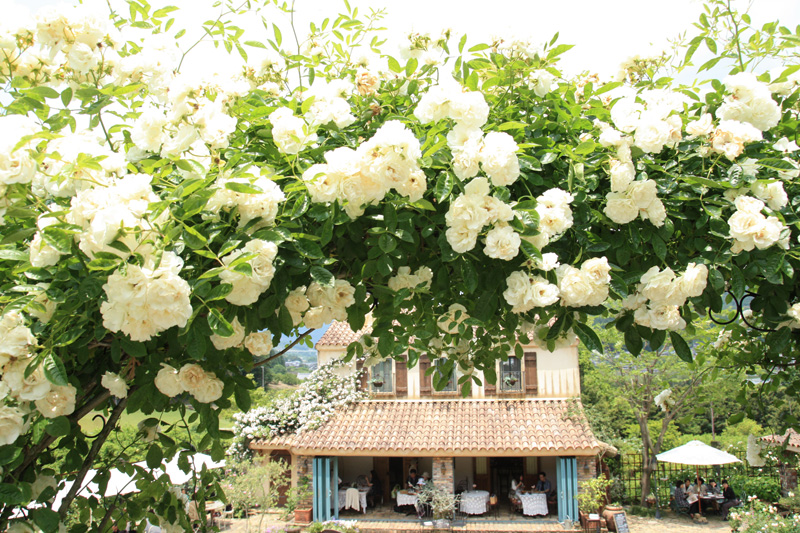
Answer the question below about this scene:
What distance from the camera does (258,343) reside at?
171 cm

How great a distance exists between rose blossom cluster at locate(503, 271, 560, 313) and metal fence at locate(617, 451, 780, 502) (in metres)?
16.2

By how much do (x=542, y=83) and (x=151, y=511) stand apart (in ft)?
6.87

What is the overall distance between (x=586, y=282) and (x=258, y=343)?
944mm

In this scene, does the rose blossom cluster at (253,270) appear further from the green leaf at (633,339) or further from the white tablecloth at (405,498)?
the white tablecloth at (405,498)

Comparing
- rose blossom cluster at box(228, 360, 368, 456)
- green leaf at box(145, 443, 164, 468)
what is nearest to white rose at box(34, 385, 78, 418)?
green leaf at box(145, 443, 164, 468)

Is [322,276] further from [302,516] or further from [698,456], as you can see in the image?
[698,456]

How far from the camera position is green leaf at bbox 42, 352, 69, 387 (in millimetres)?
1324

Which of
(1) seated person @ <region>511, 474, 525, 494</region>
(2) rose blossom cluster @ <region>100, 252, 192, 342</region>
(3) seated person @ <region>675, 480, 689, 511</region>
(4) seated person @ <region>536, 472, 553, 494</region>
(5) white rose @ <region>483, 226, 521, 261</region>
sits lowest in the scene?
A: (3) seated person @ <region>675, 480, 689, 511</region>

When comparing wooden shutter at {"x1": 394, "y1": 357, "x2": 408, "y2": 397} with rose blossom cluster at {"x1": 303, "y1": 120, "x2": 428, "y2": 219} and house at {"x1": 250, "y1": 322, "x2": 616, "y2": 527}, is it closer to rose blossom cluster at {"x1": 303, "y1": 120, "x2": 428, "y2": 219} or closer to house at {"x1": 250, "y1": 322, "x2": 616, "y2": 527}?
house at {"x1": 250, "y1": 322, "x2": 616, "y2": 527}

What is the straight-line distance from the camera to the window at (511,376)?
1518 centimetres

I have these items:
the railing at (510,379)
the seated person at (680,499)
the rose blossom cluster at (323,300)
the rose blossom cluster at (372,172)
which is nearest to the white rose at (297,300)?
the rose blossom cluster at (323,300)

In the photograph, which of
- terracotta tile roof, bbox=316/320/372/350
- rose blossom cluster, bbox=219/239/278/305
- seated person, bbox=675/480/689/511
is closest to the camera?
rose blossom cluster, bbox=219/239/278/305

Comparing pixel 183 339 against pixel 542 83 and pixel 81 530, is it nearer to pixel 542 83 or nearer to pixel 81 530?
pixel 81 530

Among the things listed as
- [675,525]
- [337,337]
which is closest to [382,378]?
[337,337]
